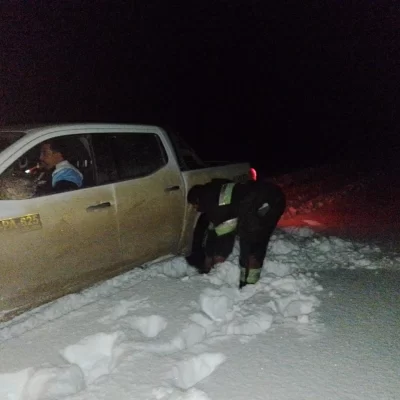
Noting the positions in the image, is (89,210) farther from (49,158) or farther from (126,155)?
(126,155)

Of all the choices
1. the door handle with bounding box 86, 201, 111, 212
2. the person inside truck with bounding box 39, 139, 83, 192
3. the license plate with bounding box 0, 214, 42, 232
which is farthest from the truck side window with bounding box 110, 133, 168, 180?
the license plate with bounding box 0, 214, 42, 232

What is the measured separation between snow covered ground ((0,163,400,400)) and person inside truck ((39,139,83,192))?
3.35 ft

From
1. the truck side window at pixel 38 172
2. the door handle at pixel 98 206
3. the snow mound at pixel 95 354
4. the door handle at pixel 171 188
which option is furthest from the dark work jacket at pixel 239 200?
the snow mound at pixel 95 354

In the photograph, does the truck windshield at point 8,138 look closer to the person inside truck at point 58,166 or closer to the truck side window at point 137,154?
the person inside truck at point 58,166

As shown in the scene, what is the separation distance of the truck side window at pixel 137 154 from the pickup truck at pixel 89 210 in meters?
0.01

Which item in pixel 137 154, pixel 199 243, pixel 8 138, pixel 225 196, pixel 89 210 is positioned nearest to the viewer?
pixel 8 138

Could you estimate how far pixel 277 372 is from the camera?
322cm

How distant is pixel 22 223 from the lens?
3578 mm

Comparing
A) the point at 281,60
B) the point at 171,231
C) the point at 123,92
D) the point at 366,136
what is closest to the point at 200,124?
the point at 366,136

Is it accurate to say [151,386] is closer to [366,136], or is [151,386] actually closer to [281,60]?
[366,136]

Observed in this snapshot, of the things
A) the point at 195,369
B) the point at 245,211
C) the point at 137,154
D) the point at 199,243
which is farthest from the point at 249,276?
the point at 195,369

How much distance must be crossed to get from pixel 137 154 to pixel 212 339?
1950 mm

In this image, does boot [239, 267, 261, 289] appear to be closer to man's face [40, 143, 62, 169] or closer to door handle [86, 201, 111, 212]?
door handle [86, 201, 111, 212]

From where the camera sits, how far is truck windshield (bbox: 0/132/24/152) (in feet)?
12.5
